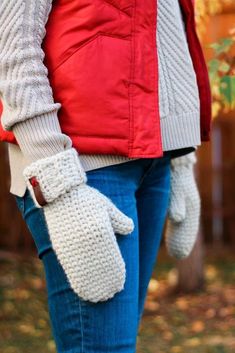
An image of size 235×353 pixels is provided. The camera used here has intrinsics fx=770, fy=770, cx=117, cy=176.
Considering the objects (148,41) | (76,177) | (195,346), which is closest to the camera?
(76,177)

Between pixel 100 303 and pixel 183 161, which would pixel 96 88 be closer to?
pixel 100 303

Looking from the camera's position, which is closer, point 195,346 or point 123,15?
point 123,15

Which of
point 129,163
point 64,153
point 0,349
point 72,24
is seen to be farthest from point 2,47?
point 0,349

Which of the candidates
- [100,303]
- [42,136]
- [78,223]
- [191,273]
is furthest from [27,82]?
[191,273]

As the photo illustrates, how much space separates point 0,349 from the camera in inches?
167

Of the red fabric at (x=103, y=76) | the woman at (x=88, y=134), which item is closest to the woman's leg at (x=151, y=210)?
the woman at (x=88, y=134)

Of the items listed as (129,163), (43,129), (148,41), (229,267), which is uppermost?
(148,41)

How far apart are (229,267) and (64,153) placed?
4836mm

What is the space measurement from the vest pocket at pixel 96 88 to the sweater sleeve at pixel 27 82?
0.16ft

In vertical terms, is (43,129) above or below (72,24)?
below

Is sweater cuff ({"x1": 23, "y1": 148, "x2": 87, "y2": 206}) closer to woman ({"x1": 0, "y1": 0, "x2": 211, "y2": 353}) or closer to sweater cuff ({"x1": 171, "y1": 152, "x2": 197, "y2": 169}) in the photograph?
woman ({"x1": 0, "y1": 0, "x2": 211, "y2": 353})

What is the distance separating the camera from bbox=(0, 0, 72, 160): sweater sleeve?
5.38ft

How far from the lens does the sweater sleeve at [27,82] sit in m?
1.64

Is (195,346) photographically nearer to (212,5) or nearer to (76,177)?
(212,5)
